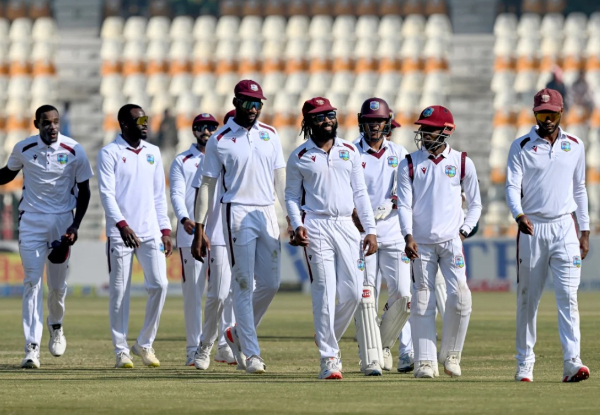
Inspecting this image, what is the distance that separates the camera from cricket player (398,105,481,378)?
1051cm

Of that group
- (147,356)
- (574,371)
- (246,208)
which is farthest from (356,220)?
(574,371)

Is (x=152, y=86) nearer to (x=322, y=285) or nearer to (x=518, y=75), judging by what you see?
(x=518, y=75)

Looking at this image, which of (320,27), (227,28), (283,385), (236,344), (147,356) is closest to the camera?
(283,385)

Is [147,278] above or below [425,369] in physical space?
above

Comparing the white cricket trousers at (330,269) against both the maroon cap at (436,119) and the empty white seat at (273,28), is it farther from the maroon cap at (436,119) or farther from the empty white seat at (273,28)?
the empty white seat at (273,28)

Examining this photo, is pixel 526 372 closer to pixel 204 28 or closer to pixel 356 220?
pixel 356 220

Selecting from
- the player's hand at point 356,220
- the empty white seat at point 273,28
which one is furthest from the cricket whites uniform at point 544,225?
the empty white seat at point 273,28

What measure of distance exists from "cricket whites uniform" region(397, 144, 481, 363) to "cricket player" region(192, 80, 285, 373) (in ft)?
3.58

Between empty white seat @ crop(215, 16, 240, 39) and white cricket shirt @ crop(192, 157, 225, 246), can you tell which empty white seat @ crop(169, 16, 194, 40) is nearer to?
empty white seat @ crop(215, 16, 240, 39)

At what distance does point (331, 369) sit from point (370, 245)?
101 cm

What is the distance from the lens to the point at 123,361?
11.9 metres

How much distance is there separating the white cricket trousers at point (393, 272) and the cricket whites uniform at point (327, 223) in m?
1.10

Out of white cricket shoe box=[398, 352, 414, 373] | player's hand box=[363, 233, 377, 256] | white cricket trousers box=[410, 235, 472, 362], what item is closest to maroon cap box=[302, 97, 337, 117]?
player's hand box=[363, 233, 377, 256]

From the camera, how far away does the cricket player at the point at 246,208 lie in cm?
1082
